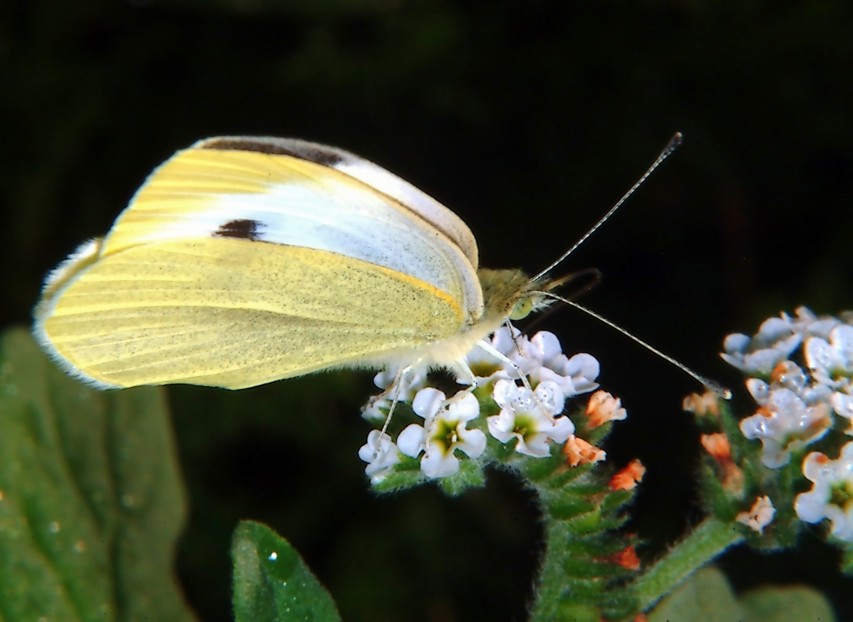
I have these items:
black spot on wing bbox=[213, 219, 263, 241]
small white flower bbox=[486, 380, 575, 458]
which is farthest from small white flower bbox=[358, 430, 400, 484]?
black spot on wing bbox=[213, 219, 263, 241]

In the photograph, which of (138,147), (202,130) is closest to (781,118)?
(202,130)

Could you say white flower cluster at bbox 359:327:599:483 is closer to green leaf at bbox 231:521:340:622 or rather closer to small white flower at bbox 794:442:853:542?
green leaf at bbox 231:521:340:622

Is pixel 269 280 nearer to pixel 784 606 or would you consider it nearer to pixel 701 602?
pixel 701 602

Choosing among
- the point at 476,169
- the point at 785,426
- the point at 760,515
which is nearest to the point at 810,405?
the point at 785,426

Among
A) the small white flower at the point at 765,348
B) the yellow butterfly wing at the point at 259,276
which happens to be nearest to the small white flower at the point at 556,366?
the yellow butterfly wing at the point at 259,276

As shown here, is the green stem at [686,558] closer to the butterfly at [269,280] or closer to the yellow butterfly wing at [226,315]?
A: the butterfly at [269,280]

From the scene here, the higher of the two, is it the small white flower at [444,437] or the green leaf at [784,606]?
the small white flower at [444,437]
